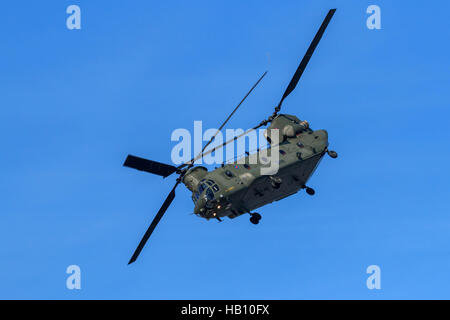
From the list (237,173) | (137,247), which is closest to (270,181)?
(237,173)

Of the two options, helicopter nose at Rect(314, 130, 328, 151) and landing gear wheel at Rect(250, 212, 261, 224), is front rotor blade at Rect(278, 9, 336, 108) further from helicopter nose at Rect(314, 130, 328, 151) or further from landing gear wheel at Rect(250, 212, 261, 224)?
landing gear wheel at Rect(250, 212, 261, 224)

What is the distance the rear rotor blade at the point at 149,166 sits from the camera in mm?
78438

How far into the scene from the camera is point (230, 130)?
274 ft

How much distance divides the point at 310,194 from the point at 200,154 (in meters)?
12.7

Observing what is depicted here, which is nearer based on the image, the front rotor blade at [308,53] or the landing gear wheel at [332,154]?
the front rotor blade at [308,53]

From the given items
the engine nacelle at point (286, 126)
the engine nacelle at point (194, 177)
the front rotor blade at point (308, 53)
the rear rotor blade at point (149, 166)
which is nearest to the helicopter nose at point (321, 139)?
the engine nacelle at point (286, 126)

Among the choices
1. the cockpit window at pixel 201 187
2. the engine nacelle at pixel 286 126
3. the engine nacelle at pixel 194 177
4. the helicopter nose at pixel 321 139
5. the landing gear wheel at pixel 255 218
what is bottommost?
the landing gear wheel at pixel 255 218

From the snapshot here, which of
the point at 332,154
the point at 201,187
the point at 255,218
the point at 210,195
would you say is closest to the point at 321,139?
the point at 332,154

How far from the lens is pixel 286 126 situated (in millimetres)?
88062

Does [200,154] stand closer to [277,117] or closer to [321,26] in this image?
[277,117]

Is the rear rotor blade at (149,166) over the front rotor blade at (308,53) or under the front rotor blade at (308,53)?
under

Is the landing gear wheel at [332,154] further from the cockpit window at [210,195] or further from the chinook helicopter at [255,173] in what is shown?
the cockpit window at [210,195]

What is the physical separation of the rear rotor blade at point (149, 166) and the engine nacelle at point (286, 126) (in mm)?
12125

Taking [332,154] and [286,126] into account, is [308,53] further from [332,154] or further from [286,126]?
[332,154]
